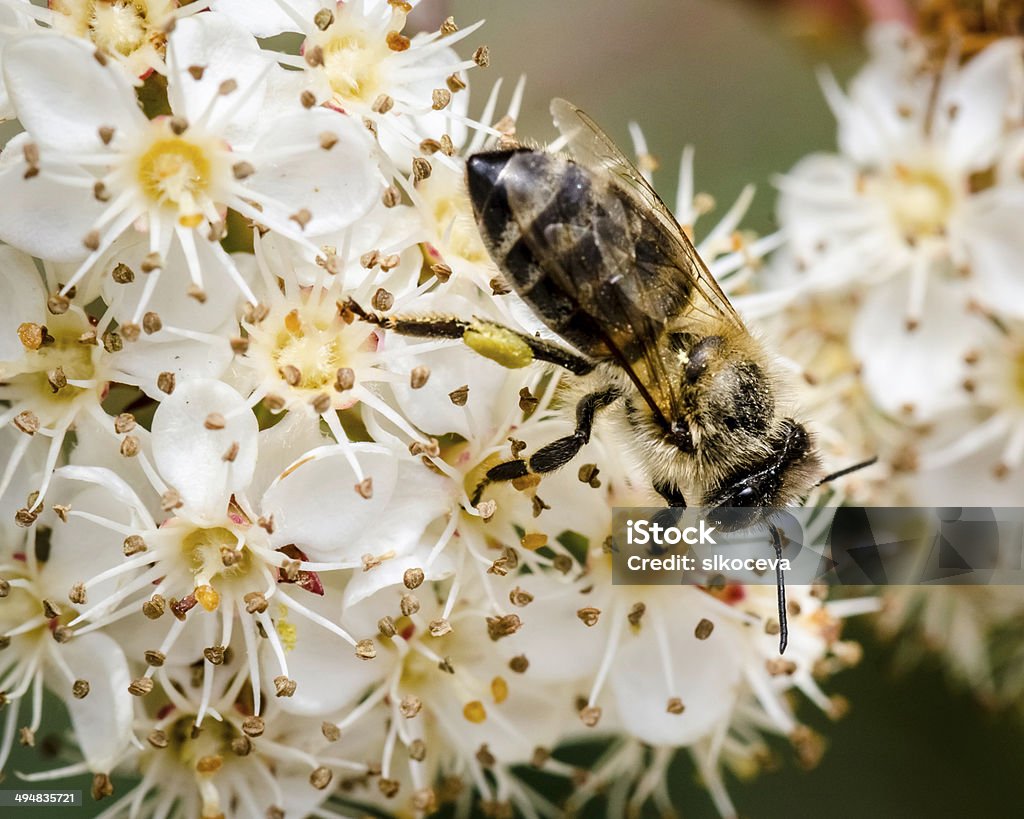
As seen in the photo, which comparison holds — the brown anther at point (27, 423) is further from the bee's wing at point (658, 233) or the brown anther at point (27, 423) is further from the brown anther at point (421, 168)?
the bee's wing at point (658, 233)

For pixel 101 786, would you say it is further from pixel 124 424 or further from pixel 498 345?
pixel 498 345

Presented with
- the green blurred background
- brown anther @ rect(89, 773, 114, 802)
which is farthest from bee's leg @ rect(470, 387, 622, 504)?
the green blurred background

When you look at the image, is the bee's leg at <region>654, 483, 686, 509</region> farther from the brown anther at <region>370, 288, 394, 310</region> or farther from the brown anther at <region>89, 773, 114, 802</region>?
the brown anther at <region>89, 773, 114, 802</region>

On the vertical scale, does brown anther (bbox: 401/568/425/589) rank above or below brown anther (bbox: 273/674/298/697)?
above

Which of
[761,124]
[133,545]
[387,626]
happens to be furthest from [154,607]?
[761,124]

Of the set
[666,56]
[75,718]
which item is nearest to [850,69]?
[666,56]

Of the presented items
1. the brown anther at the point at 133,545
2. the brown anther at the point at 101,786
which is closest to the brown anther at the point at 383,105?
the brown anther at the point at 133,545

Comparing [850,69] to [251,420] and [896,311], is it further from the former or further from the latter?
[251,420]
